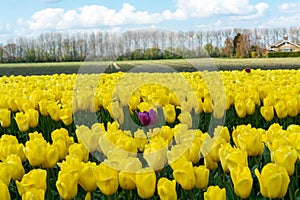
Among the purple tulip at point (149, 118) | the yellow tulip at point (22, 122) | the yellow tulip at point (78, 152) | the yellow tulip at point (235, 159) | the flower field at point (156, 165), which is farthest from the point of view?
the yellow tulip at point (22, 122)

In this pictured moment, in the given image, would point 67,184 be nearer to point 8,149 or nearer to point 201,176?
point 201,176

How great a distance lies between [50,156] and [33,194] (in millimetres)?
426

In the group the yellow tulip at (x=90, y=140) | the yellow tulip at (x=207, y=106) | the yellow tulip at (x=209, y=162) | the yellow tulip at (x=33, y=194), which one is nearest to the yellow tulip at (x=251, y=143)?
the yellow tulip at (x=209, y=162)

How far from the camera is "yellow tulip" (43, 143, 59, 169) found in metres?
2.15

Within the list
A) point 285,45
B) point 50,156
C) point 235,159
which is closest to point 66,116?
point 50,156

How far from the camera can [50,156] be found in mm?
2150

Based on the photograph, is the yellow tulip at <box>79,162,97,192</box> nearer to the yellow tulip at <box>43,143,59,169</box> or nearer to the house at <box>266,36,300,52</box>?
the yellow tulip at <box>43,143,59,169</box>

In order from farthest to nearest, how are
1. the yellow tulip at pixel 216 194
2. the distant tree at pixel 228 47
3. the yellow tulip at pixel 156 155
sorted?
the distant tree at pixel 228 47, the yellow tulip at pixel 156 155, the yellow tulip at pixel 216 194

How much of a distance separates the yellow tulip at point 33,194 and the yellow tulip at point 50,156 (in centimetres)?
39

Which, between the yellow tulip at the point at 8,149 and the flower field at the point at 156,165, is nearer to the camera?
the flower field at the point at 156,165

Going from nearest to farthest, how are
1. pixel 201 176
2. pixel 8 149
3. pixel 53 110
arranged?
pixel 201 176
pixel 8 149
pixel 53 110

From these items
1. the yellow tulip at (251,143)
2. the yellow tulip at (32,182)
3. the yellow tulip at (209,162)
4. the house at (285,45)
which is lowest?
the house at (285,45)

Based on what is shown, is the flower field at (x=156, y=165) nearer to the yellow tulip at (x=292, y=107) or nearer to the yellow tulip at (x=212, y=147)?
the yellow tulip at (x=212, y=147)

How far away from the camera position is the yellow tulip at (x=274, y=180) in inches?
66.9
